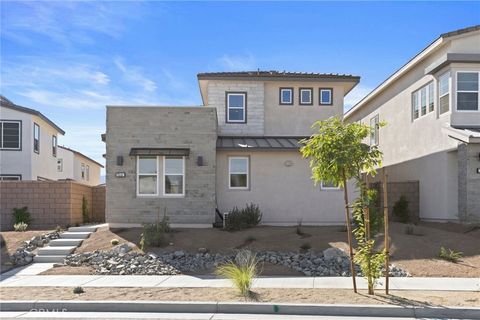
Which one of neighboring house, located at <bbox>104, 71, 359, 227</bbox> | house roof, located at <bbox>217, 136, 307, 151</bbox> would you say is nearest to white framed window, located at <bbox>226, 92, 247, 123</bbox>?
neighboring house, located at <bbox>104, 71, 359, 227</bbox>

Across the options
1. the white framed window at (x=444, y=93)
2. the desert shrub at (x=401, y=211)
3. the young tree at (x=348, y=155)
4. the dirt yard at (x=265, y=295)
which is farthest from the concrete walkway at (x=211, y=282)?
the desert shrub at (x=401, y=211)

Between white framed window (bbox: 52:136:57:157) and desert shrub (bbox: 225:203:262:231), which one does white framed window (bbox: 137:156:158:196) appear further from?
white framed window (bbox: 52:136:57:157)

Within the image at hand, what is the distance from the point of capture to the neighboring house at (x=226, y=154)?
1923cm

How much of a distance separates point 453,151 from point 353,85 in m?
5.15

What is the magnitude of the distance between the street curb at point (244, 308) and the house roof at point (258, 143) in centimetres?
1083

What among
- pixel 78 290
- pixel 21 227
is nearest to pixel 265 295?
pixel 78 290

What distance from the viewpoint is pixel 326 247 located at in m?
15.6

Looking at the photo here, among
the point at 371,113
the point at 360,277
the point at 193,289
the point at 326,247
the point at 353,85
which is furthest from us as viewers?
the point at 371,113

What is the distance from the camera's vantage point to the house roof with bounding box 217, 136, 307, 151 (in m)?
20.2

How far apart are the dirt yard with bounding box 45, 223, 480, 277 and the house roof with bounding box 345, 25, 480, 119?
7.47 meters

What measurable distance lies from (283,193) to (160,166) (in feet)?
16.4

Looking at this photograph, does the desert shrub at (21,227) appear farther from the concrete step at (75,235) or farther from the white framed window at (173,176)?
the white framed window at (173,176)

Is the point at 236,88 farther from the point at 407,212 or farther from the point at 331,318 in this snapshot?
the point at 331,318

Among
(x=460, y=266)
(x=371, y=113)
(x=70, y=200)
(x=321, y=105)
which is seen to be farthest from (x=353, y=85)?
(x=70, y=200)
